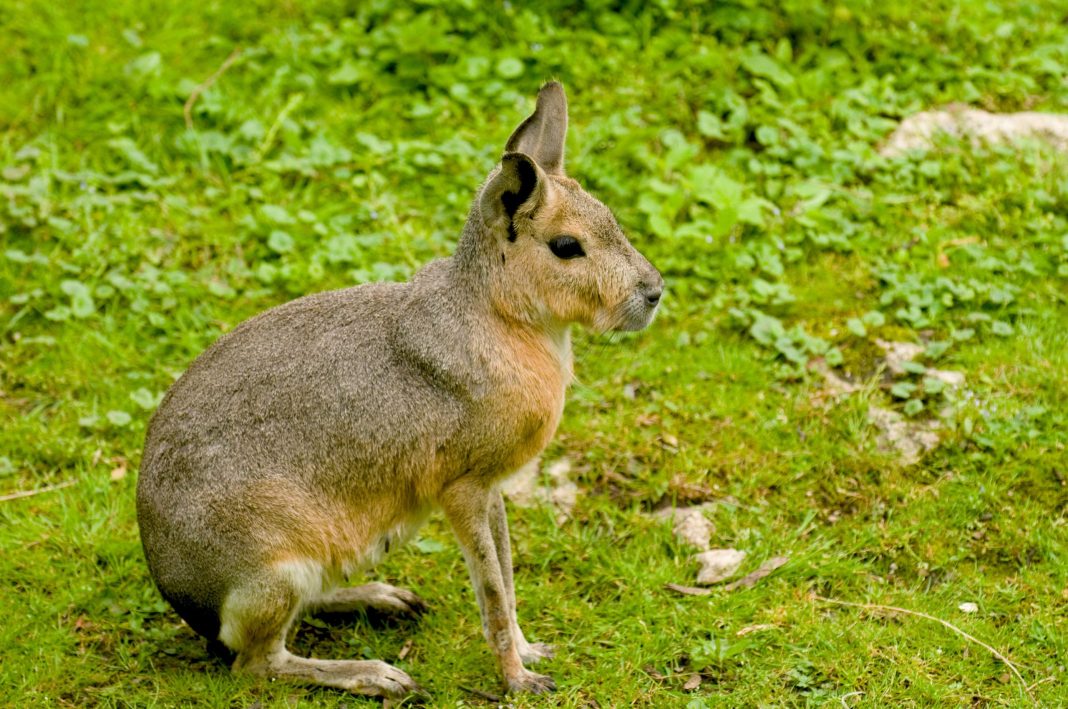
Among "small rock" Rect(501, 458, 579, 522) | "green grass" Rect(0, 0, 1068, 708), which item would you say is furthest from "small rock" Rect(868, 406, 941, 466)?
"small rock" Rect(501, 458, 579, 522)

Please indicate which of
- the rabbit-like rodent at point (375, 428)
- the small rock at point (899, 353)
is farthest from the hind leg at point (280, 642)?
the small rock at point (899, 353)

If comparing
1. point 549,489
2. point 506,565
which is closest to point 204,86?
point 549,489

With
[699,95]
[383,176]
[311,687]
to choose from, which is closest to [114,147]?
[383,176]

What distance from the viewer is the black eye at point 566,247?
4.14 m

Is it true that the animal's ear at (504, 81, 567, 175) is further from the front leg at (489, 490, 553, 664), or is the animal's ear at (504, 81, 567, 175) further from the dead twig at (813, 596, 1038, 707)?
the dead twig at (813, 596, 1038, 707)

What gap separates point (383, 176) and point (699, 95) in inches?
71.1

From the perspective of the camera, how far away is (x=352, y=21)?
24.5 ft

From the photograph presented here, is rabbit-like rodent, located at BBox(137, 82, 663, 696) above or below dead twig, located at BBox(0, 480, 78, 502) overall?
above

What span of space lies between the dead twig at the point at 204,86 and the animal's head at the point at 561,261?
332 centimetres

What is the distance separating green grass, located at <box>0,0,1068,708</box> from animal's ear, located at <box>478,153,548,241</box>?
1.48 meters

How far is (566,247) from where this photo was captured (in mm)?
4152

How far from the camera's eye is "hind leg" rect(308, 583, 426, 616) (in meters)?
4.66

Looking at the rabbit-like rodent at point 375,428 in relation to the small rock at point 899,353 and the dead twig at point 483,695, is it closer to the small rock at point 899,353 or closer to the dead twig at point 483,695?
the dead twig at point 483,695

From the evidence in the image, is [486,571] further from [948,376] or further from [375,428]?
[948,376]
